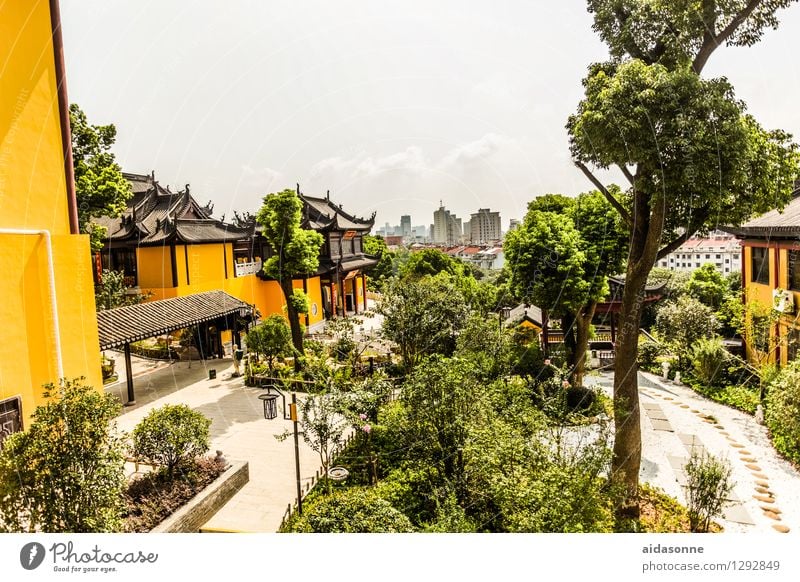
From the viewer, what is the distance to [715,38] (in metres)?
3.46

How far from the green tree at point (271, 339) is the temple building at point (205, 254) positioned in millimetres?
982

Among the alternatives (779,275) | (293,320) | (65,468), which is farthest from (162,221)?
(779,275)

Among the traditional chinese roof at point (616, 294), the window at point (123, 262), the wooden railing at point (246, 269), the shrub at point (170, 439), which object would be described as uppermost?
the window at point (123, 262)

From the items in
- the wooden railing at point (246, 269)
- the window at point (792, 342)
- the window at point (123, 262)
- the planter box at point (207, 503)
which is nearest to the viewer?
the planter box at point (207, 503)

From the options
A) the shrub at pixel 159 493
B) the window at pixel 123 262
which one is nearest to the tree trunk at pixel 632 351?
the shrub at pixel 159 493

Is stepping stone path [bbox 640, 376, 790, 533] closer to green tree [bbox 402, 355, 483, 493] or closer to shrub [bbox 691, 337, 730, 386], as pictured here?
shrub [bbox 691, 337, 730, 386]

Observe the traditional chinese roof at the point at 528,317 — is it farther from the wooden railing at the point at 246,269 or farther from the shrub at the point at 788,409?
the wooden railing at the point at 246,269

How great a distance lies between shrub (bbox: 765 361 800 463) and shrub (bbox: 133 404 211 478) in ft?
17.6

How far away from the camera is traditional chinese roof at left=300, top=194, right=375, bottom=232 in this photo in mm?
10452

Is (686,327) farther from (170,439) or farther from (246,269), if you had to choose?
(170,439)

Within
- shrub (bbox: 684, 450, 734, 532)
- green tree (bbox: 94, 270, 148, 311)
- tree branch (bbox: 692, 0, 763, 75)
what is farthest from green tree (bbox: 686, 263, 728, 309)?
green tree (bbox: 94, 270, 148, 311)
